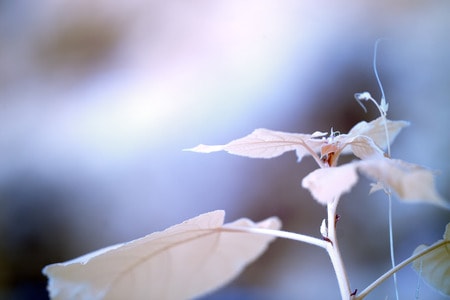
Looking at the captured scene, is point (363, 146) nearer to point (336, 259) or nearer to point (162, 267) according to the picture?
point (336, 259)

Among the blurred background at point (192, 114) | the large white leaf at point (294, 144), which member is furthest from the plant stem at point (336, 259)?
the blurred background at point (192, 114)

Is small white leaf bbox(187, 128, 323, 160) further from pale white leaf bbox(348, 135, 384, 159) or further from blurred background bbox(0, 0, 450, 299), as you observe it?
blurred background bbox(0, 0, 450, 299)

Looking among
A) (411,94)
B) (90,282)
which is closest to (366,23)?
(411,94)

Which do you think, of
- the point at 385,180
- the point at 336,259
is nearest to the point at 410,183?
the point at 385,180

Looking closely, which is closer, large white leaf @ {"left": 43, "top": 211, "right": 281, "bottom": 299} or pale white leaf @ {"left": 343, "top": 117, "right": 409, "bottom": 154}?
large white leaf @ {"left": 43, "top": 211, "right": 281, "bottom": 299}

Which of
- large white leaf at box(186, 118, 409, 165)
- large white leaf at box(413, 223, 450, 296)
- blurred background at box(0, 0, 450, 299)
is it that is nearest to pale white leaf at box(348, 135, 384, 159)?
large white leaf at box(186, 118, 409, 165)

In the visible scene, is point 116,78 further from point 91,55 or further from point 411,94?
point 411,94

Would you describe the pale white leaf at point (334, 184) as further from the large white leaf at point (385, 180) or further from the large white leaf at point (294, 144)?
the large white leaf at point (294, 144)
